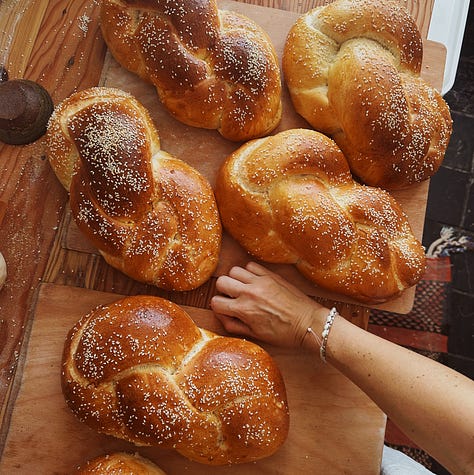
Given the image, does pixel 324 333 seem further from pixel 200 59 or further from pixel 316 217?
pixel 200 59

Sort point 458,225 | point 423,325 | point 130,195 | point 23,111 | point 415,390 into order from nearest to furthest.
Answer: point 415,390, point 130,195, point 23,111, point 423,325, point 458,225

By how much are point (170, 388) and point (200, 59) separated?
82 centimetres

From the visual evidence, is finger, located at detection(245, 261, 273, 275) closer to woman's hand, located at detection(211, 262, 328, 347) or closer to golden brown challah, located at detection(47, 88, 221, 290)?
woman's hand, located at detection(211, 262, 328, 347)

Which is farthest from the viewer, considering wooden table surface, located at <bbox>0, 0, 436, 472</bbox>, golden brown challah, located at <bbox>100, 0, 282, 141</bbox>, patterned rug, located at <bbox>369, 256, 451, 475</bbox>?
patterned rug, located at <bbox>369, 256, 451, 475</bbox>

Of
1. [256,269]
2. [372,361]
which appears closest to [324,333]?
[372,361]

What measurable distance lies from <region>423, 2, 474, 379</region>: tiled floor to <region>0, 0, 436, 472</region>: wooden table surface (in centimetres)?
70

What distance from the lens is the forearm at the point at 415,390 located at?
118cm

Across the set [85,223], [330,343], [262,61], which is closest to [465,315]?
[330,343]

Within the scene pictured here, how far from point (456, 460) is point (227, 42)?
111cm

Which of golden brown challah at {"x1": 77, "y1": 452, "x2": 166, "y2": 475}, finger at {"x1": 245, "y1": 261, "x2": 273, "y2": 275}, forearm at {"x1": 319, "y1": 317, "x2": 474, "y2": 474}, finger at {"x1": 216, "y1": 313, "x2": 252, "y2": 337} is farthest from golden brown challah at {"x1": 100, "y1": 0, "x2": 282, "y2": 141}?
golden brown challah at {"x1": 77, "y1": 452, "x2": 166, "y2": 475}

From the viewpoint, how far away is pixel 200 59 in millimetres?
1465

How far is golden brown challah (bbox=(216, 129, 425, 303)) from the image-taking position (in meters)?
1.43

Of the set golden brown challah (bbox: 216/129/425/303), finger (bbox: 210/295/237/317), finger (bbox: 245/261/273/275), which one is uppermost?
golden brown challah (bbox: 216/129/425/303)

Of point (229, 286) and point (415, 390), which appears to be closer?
point (415, 390)
